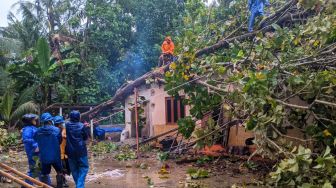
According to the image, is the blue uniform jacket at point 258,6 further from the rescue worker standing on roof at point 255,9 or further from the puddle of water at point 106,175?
the puddle of water at point 106,175

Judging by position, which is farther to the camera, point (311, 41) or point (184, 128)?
point (184, 128)

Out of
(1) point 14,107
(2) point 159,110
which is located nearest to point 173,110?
(2) point 159,110

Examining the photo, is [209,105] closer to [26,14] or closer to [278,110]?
[278,110]

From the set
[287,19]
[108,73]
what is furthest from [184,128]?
[108,73]

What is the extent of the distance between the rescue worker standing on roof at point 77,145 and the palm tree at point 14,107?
34.3 ft

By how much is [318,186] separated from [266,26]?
4949 mm

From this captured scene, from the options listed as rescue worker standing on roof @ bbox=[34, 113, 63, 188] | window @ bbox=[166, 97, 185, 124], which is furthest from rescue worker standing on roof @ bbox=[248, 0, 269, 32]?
window @ bbox=[166, 97, 185, 124]

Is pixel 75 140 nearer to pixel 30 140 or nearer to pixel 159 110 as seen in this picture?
pixel 30 140

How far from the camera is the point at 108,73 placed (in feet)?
69.1

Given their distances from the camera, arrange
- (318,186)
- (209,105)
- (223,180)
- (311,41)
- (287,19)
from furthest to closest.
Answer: (287,19) < (209,105) < (223,180) < (311,41) < (318,186)

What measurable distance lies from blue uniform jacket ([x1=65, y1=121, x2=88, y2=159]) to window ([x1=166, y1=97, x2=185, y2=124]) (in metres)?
7.66

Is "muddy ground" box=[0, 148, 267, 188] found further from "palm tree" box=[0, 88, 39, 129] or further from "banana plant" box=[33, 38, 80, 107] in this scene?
"banana plant" box=[33, 38, 80, 107]

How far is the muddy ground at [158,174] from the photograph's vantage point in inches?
284

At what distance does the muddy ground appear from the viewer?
7207 millimetres
